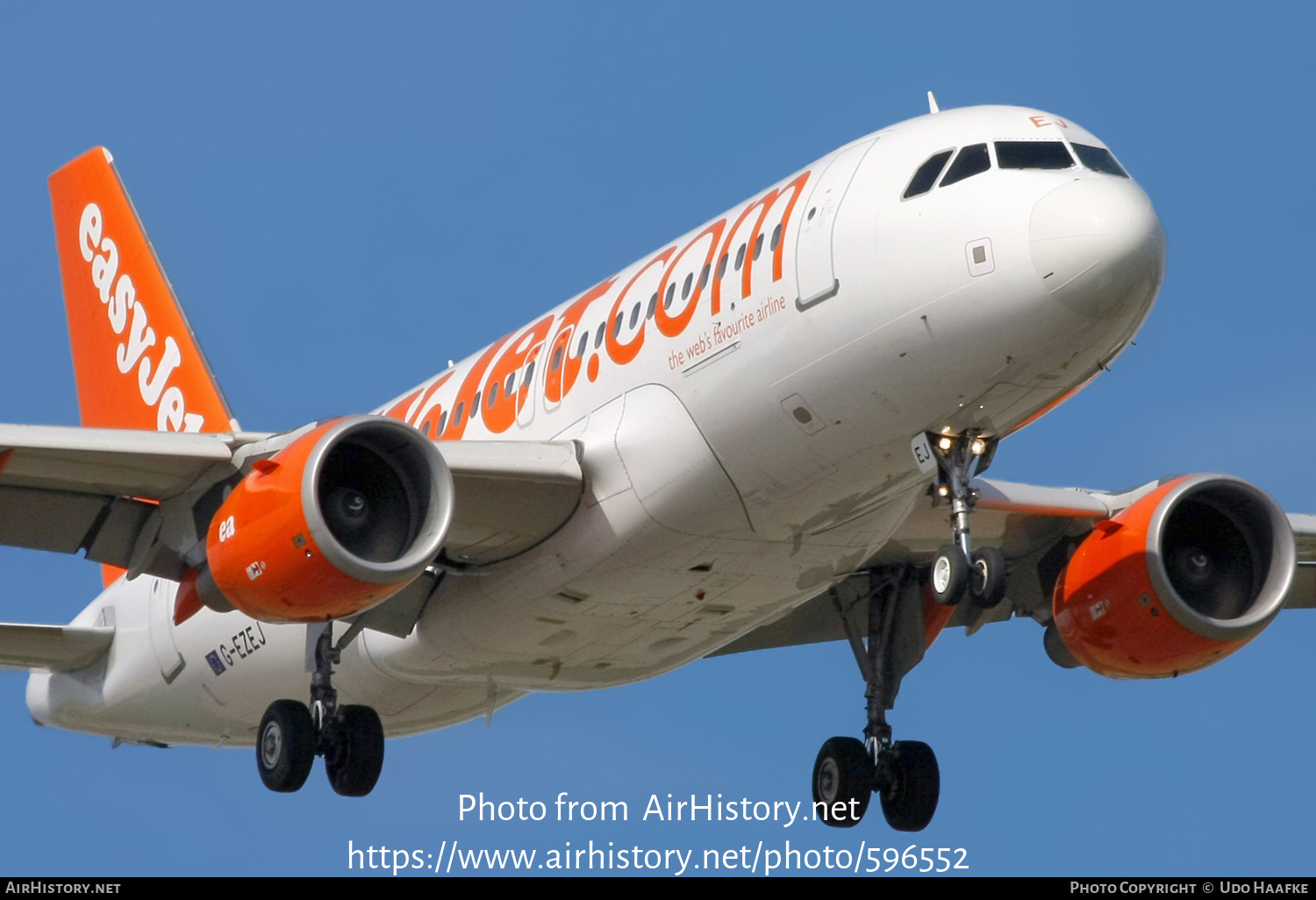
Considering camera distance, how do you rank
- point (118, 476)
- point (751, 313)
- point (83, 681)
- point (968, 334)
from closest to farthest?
point (968, 334), point (751, 313), point (118, 476), point (83, 681)

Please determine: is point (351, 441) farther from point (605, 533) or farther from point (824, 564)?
point (824, 564)

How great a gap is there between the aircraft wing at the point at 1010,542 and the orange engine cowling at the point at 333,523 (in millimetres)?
5249

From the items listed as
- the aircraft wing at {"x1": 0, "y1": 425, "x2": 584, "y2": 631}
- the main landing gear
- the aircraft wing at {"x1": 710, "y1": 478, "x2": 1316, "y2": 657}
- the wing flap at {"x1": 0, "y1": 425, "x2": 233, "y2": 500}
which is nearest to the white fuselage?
the aircraft wing at {"x1": 0, "y1": 425, "x2": 584, "y2": 631}

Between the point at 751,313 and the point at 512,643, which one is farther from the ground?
the point at 751,313

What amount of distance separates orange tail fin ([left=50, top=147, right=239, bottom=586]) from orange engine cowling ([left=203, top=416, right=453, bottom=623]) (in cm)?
832

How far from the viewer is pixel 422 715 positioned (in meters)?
25.5

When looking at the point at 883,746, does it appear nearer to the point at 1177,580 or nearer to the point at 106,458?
the point at 1177,580

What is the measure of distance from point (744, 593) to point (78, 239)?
16.5 meters

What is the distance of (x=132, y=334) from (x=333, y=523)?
12.3 m

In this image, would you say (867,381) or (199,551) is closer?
(867,381)

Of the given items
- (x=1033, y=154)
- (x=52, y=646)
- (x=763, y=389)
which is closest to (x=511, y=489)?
(x=763, y=389)

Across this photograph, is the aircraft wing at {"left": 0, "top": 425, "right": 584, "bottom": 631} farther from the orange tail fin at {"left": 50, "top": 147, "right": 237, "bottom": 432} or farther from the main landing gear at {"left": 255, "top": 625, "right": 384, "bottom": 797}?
the orange tail fin at {"left": 50, "top": 147, "right": 237, "bottom": 432}

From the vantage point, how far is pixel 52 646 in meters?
26.4

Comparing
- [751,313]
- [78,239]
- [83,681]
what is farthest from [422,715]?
[78,239]
